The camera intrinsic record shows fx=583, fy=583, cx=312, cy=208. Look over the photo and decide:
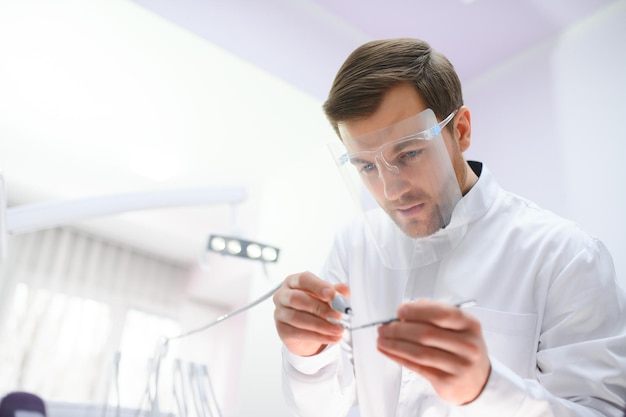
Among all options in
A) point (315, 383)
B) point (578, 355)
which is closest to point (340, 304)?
point (315, 383)

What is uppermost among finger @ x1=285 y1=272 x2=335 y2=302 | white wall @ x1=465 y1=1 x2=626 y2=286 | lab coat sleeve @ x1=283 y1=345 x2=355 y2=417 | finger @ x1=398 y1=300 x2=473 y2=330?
white wall @ x1=465 y1=1 x2=626 y2=286

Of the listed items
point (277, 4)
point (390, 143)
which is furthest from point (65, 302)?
point (390, 143)

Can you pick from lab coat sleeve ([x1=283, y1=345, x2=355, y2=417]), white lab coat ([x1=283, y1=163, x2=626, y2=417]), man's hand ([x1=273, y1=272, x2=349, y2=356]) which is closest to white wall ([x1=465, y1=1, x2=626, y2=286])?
white lab coat ([x1=283, y1=163, x2=626, y2=417])

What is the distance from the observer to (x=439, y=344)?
2.53 feet

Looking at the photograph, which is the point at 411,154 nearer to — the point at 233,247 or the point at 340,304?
the point at 340,304

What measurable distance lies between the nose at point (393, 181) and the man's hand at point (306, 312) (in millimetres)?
300

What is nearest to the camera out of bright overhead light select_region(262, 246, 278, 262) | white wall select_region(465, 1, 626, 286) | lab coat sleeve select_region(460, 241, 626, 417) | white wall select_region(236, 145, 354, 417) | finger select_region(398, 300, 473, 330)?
finger select_region(398, 300, 473, 330)

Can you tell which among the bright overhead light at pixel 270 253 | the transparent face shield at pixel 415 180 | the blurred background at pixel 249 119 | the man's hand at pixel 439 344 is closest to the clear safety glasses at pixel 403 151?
the transparent face shield at pixel 415 180

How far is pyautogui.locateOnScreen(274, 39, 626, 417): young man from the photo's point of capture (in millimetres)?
1029

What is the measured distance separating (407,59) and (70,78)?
2591mm

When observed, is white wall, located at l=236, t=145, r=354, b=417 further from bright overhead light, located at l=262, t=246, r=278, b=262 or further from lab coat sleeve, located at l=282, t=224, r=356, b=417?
lab coat sleeve, located at l=282, t=224, r=356, b=417

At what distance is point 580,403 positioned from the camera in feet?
3.31

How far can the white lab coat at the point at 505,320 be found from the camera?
1.00m

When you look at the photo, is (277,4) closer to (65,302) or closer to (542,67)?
(542,67)
